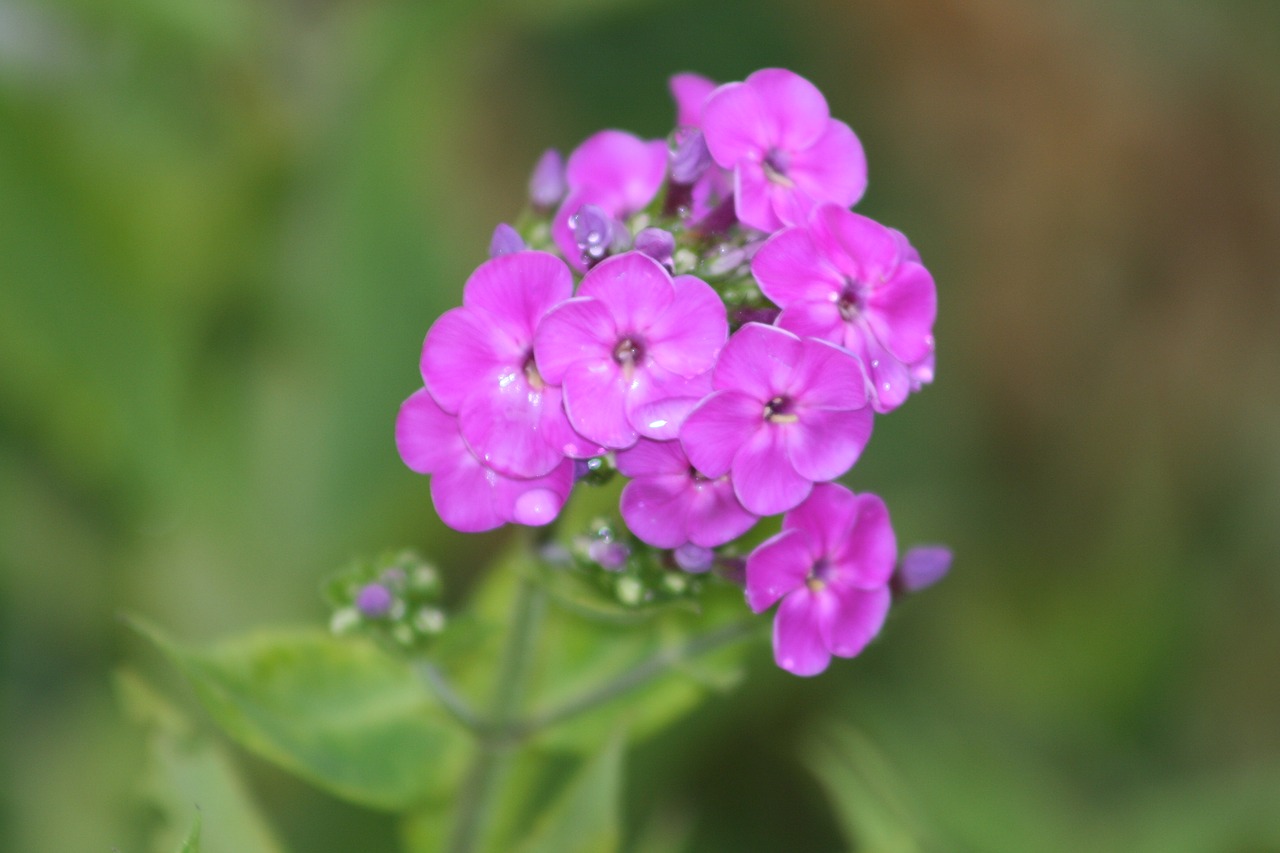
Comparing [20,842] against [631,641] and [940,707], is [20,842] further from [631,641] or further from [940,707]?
[940,707]

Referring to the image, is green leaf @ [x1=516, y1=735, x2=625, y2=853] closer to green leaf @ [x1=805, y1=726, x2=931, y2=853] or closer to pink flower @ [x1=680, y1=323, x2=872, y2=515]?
green leaf @ [x1=805, y1=726, x2=931, y2=853]

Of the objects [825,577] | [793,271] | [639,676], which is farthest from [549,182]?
[639,676]

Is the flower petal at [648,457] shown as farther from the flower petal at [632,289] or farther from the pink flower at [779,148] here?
the pink flower at [779,148]

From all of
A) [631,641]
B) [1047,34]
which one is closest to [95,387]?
[631,641]

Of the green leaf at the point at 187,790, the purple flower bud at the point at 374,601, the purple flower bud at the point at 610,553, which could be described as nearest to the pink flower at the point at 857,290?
the purple flower bud at the point at 610,553

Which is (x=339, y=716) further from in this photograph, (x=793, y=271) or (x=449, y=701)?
(x=793, y=271)

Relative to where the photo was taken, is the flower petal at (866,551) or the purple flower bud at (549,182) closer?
the flower petal at (866,551)
